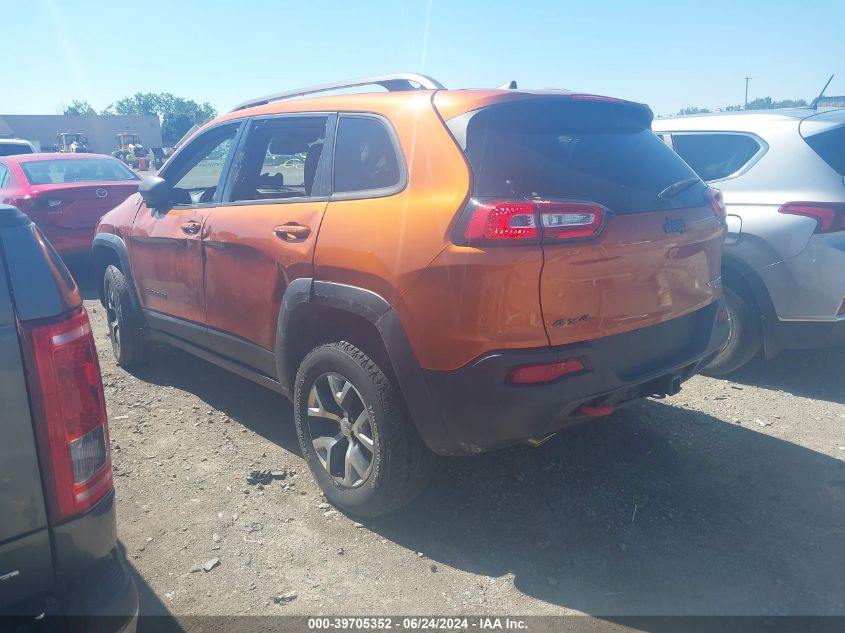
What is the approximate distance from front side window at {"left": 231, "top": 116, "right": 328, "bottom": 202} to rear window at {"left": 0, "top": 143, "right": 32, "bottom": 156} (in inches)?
508

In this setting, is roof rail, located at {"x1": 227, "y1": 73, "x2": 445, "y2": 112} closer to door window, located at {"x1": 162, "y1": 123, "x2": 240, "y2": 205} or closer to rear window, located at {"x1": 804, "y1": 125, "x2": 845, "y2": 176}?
door window, located at {"x1": 162, "y1": 123, "x2": 240, "y2": 205}

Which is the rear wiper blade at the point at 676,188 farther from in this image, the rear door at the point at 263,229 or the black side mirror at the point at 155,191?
the black side mirror at the point at 155,191

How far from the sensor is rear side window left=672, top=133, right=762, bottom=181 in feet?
15.9

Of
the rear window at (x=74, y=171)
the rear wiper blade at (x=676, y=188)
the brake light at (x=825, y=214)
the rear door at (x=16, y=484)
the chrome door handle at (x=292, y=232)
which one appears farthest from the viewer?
the rear window at (x=74, y=171)

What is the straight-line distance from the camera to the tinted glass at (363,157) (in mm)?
2956

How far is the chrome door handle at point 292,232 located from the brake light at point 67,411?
1412 millimetres

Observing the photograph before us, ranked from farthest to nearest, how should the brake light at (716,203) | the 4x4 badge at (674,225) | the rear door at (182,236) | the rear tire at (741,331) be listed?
the rear tire at (741,331)
the rear door at (182,236)
the brake light at (716,203)
the 4x4 badge at (674,225)

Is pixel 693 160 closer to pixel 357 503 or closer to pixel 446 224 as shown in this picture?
pixel 446 224

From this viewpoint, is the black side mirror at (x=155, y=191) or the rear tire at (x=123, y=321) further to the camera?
the rear tire at (x=123, y=321)

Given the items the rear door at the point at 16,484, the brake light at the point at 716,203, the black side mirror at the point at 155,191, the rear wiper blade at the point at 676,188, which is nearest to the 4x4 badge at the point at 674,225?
the rear wiper blade at the point at 676,188

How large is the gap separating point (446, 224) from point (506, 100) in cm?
66

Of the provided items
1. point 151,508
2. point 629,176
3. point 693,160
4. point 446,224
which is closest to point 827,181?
point 693,160

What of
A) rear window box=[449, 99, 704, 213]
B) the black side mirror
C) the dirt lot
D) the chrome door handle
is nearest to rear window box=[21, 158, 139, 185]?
the black side mirror

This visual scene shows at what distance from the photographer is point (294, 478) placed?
→ 3602 millimetres
